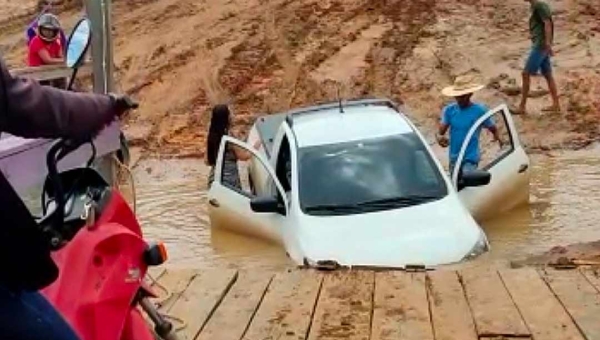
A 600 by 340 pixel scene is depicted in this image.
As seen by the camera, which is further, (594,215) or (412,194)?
(594,215)

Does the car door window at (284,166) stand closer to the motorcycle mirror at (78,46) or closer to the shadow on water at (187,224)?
the shadow on water at (187,224)

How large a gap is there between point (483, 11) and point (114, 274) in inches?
914

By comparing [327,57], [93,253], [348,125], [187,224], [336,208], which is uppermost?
[93,253]

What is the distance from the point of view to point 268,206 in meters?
9.88

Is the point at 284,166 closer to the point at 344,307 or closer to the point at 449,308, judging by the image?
the point at 344,307

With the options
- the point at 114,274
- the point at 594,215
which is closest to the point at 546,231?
the point at 594,215

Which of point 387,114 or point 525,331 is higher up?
point 525,331

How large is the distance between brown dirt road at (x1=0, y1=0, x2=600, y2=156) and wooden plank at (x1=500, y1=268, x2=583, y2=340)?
416 inches

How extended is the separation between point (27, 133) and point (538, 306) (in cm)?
371

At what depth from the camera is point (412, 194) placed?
9633mm

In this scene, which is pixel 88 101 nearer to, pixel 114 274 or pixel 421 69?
pixel 114 274

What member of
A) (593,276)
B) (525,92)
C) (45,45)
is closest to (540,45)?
(525,92)

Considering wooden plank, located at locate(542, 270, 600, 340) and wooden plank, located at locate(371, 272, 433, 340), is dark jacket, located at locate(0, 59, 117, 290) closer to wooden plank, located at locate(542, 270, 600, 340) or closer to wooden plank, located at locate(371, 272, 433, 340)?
wooden plank, located at locate(371, 272, 433, 340)

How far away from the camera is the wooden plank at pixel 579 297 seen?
5480 mm
